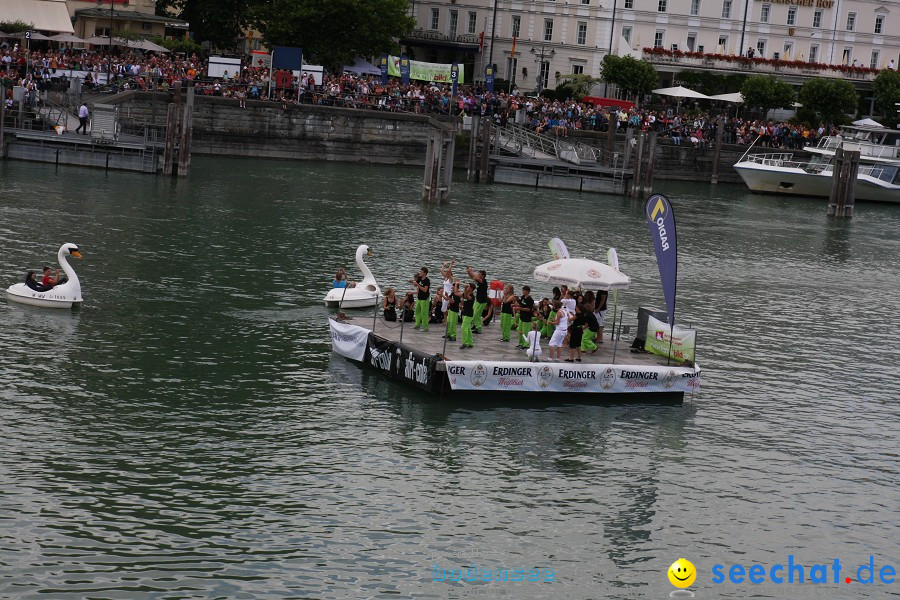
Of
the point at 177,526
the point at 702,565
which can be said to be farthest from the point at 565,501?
the point at 177,526

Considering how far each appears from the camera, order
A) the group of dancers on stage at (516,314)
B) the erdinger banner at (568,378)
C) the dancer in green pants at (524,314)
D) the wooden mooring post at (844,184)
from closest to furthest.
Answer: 1. the erdinger banner at (568,378)
2. the group of dancers on stage at (516,314)
3. the dancer in green pants at (524,314)
4. the wooden mooring post at (844,184)

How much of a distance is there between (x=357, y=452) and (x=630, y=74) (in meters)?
69.0

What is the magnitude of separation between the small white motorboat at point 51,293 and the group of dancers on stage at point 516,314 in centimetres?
820

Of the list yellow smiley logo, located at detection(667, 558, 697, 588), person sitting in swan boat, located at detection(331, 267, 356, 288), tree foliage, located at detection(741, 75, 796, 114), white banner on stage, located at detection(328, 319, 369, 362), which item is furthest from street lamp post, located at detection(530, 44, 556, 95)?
yellow smiley logo, located at detection(667, 558, 697, 588)

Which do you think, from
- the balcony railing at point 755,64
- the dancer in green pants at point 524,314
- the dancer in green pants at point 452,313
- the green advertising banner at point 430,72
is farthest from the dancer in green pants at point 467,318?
the balcony railing at point 755,64

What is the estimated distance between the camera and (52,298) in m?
32.3

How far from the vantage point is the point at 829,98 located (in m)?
87.4

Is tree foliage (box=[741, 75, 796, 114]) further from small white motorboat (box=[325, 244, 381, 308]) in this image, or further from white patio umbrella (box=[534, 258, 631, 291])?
white patio umbrella (box=[534, 258, 631, 291])

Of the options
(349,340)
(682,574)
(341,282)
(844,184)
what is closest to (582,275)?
(349,340)

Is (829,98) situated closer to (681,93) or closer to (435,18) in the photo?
(681,93)

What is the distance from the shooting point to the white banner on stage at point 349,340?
29.2 m

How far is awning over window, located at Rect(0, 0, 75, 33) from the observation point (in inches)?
2859

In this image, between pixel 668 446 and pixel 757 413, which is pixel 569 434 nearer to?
pixel 668 446

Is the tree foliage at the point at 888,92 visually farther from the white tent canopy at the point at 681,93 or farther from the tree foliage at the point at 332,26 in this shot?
the tree foliage at the point at 332,26
